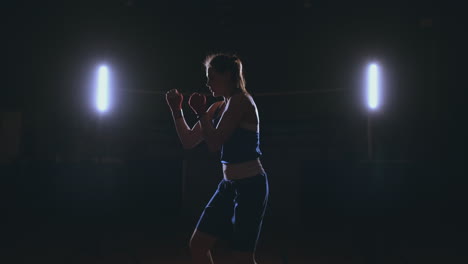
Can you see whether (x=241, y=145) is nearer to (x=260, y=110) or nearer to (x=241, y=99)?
(x=241, y=99)

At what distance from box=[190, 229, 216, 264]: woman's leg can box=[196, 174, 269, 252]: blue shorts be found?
2 centimetres

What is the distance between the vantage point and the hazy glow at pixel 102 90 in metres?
4.64

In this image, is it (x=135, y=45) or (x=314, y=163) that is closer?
(x=314, y=163)

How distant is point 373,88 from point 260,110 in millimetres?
1803

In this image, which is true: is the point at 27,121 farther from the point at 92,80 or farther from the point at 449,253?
the point at 449,253

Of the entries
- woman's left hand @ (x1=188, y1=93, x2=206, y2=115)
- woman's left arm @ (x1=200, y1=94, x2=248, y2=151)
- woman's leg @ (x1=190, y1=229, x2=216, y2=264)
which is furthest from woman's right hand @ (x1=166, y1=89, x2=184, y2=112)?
woman's leg @ (x1=190, y1=229, x2=216, y2=264)

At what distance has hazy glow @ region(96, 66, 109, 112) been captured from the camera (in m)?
4.64

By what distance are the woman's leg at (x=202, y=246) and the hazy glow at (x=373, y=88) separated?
12.5 feet

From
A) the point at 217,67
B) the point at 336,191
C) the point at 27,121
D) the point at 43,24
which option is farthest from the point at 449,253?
the point at 43,24

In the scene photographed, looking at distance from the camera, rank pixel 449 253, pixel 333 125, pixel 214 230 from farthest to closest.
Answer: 1. pixel 333 125
2. pixel 449 253
3. pixel 214 230

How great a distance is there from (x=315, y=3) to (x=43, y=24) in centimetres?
442

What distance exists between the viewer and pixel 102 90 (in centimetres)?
471

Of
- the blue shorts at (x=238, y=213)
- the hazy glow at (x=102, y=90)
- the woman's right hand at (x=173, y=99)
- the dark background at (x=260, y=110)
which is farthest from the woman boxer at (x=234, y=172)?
the hazy glow at (x=102, y=90)

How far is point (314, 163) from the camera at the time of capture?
15.8 ft
